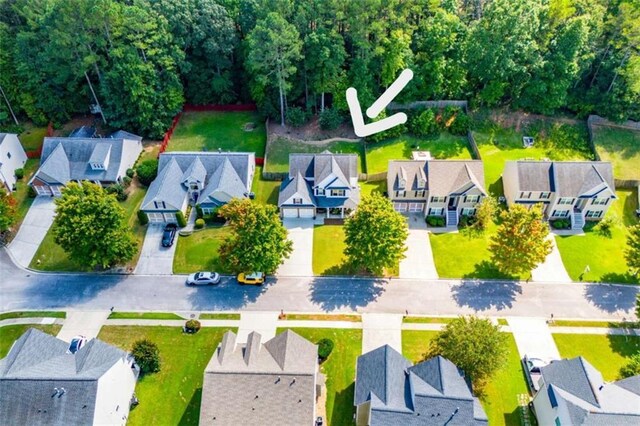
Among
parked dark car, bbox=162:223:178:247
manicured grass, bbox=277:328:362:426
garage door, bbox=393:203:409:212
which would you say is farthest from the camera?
garage door, bbox=393:203:409:212

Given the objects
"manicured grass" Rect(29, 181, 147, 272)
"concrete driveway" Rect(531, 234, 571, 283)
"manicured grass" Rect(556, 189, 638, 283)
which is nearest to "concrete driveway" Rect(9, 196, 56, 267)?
"manicured grass" Rect(29, 181, 147, 272)

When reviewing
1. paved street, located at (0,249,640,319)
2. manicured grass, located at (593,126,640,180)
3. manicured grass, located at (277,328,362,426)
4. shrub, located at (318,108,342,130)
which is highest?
shrub, located at (318,108,342,130)

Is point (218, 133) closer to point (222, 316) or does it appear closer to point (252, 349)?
point (222, 316)

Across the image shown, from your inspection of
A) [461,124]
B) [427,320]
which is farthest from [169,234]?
[461,124]

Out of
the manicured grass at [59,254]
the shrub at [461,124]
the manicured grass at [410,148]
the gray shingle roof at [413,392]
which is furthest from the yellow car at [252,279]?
the shrub at [461,124]

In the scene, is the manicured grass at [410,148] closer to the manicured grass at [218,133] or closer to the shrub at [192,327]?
the manicured grass at [218,133]

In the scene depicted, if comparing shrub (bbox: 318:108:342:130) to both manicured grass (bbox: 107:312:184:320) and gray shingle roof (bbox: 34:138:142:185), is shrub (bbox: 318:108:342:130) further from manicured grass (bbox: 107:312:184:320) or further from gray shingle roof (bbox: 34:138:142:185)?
manicured grass (bbox: 107:312:184:320)
